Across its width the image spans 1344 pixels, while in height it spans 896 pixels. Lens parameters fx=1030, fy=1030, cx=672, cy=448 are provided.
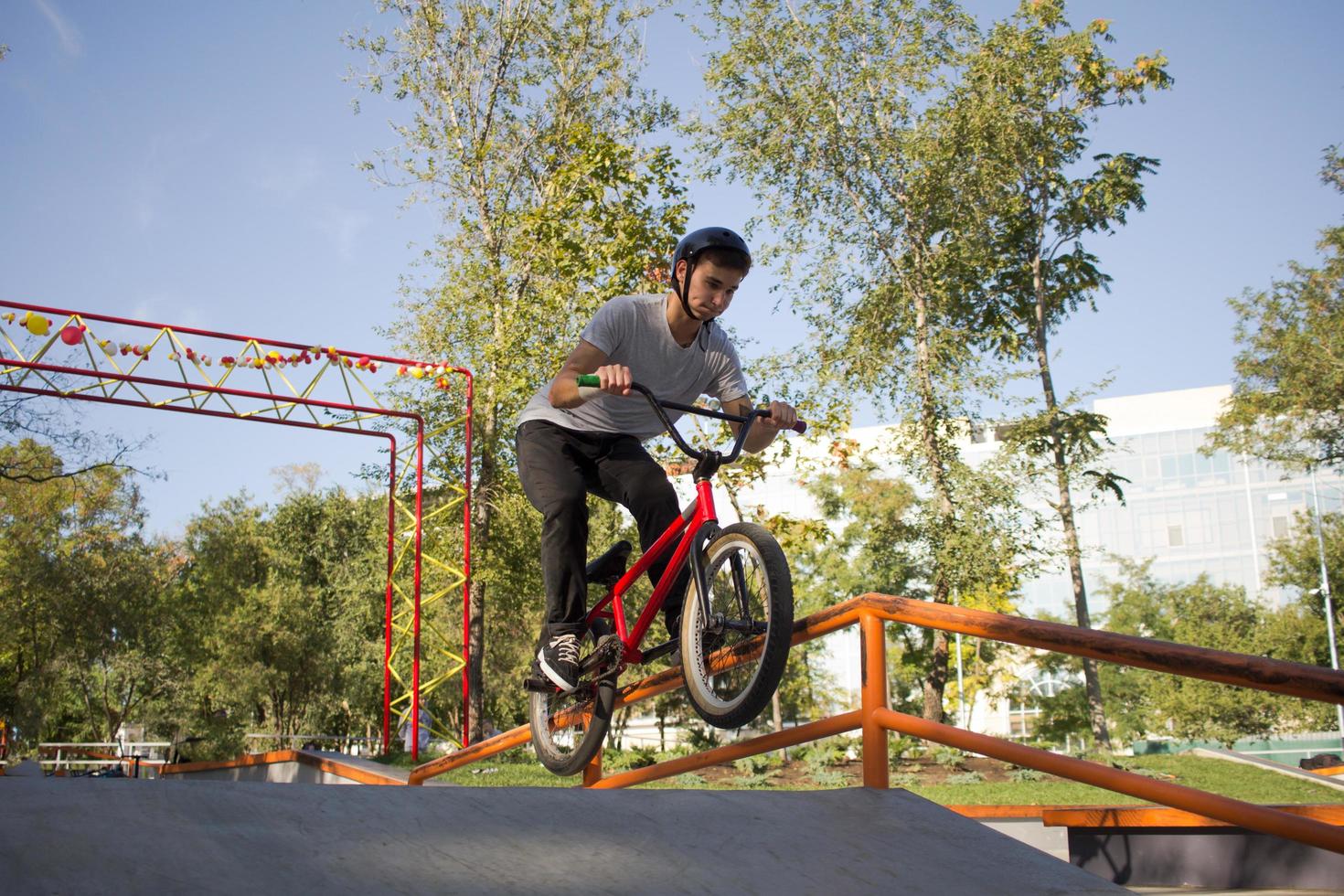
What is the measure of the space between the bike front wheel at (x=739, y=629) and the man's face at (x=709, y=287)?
90 cm

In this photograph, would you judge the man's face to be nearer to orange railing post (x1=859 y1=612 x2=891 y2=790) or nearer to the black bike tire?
orange railing post (x1=859 y1=612 x2=891 y2=790)

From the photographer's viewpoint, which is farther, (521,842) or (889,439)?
(889,439)

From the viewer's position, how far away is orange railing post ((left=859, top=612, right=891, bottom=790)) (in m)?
3.74

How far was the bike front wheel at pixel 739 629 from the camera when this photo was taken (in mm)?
3371

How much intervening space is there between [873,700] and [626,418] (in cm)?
159

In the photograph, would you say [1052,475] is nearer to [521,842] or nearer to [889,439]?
[889,439]

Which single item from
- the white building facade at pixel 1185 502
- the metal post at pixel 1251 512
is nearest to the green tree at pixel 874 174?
the white building facade at pixel 1185 502

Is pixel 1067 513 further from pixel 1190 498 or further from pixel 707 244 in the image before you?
pixel 1190 498

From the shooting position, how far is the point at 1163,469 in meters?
79.9

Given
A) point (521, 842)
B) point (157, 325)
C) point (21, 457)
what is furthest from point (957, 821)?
point (21, 457)

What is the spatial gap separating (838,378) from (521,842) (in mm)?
19202

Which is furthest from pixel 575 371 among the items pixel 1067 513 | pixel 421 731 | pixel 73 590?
pixel 73 590

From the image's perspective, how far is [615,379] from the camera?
3633 millimetres

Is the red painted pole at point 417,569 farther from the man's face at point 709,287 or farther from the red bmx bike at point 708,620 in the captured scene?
the man's face at point 709,287
